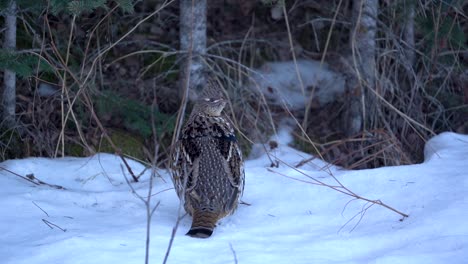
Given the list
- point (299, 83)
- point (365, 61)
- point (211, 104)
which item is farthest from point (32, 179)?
point (299, 83)

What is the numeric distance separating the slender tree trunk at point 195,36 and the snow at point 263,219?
4.61ft

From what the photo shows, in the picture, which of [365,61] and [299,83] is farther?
[299,83]

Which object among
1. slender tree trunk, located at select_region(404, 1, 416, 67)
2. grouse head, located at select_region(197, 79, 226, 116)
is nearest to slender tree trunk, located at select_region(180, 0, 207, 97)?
grouse head, located at select_region(197, 79, 226, 116)

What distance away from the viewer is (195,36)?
7289 millimetres

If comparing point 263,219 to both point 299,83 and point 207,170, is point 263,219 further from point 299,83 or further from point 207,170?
point 299,83

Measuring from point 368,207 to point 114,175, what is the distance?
235cm

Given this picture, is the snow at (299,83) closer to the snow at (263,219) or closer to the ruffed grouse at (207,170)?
the snow at (263,219)

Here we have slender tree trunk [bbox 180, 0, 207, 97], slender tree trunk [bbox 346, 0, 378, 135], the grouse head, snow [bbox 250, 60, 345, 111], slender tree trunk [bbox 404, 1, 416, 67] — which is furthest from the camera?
snow [bbox 250, 60, 345, 111]

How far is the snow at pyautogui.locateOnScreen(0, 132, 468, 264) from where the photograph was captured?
13.8 ft

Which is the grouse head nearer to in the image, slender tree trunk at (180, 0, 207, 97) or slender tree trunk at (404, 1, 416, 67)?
slender tree trunk at (180, 0, 207, 97)

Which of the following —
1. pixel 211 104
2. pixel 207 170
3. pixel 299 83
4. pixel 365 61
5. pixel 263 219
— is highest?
pixel 365 61

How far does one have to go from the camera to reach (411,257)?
4047mm

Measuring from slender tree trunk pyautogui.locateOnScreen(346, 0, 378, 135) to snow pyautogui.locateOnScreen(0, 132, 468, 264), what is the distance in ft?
4.74

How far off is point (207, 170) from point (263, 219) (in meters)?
0.50
